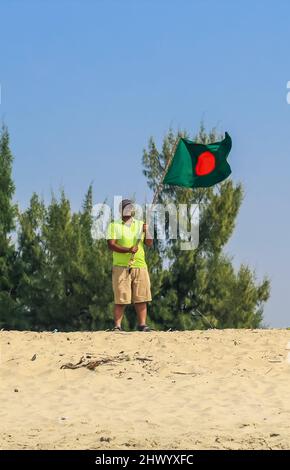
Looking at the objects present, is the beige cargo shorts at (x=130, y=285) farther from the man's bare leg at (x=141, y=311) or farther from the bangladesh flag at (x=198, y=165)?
the bangladesh flag at (x=198, y=165)

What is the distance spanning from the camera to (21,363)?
12.3m

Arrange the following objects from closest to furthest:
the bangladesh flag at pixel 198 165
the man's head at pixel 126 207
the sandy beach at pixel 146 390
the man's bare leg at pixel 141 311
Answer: the sandy beach at pixel 146 390, the man's head at pixel 126 207, the man's bare leg at pixel 141 311, the bangladesh flag at pixel 198 165

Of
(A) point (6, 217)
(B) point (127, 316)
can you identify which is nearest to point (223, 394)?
(B) point (127, 316)

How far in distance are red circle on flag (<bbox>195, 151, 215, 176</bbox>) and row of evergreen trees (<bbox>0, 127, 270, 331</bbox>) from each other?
33.0 ft

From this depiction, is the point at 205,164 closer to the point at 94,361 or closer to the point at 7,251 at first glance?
the point at 94,361

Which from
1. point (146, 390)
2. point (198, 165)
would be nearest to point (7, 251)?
point (198, 165)

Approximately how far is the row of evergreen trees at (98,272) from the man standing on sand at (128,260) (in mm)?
10440

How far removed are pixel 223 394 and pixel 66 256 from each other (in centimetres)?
1488

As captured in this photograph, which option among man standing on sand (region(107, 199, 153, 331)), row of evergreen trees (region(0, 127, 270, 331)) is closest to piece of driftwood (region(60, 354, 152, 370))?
man standing on sand (region(107, 199, 153, 331))

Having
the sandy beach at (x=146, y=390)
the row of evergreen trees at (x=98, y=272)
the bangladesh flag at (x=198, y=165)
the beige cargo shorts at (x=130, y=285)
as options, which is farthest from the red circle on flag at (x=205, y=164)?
the row of evergreen trees at (x=98, y=272)

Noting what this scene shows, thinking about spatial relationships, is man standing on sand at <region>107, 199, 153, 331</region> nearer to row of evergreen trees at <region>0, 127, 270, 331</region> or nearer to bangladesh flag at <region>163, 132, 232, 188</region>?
bangladesh flag at <region>163, 132, 232, 188</region>

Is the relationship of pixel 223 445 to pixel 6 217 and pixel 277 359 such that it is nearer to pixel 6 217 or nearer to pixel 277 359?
pixel 277 359

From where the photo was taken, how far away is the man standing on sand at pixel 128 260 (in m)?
13.8

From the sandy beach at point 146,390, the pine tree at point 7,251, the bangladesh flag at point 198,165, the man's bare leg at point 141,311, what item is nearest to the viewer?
the sandy beach at point 146,390
